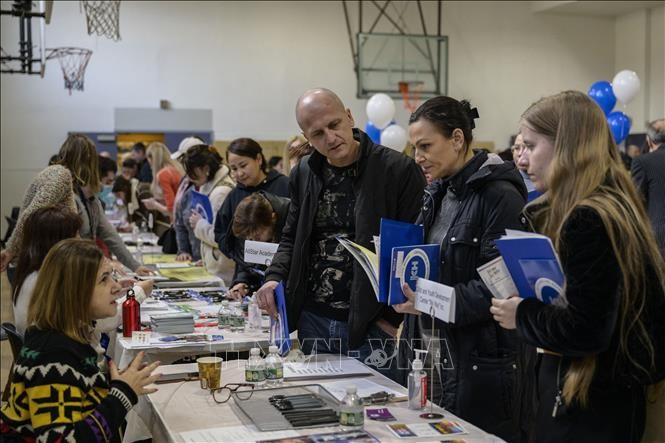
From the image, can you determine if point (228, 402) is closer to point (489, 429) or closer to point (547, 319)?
point (489, 429)

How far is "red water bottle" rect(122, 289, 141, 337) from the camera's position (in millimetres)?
3160

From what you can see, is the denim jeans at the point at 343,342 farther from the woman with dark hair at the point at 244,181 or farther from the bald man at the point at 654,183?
the bald man at the point at 654,183

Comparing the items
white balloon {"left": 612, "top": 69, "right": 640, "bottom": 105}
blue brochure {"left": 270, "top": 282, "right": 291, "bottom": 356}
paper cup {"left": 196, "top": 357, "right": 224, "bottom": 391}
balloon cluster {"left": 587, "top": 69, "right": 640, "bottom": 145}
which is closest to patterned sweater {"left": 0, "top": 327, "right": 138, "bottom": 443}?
paper cup {"left": 196, "top": 357, "right": 224, "bottom": 391}

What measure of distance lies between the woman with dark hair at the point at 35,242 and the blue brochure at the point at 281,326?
0.94 m

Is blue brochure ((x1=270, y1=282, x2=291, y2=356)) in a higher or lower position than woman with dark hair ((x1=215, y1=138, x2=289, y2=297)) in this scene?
lower

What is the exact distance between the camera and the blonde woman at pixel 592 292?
65.5 inches

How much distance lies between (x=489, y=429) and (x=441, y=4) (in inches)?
498

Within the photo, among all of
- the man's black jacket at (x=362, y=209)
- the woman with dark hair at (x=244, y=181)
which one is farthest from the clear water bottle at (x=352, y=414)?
the woman with dark hair at (x=244, y=181)

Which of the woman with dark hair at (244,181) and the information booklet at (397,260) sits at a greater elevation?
the woman with dark hair at (244,181)

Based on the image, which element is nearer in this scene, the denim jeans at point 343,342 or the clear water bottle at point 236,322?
the denim jeans at point 343,342

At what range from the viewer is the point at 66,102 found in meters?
12.3

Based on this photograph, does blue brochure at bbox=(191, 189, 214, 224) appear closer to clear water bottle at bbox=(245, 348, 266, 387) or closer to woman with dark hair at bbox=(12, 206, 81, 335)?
woman with dark hair at bbox=(12, 206, 81, 335)

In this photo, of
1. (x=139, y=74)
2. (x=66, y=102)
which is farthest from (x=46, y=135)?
(x=139, y=74)

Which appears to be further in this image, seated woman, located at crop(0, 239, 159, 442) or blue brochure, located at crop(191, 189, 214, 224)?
blue brochure, located at crop(191, 189, 214, 224)
